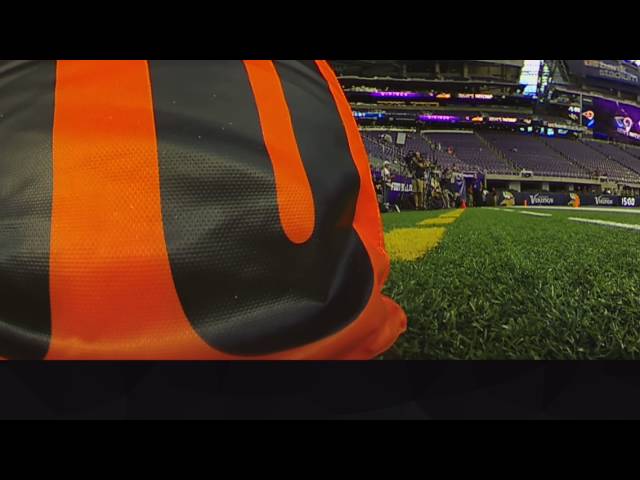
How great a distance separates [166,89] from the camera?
2.94ft

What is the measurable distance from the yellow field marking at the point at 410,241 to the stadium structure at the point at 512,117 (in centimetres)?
25

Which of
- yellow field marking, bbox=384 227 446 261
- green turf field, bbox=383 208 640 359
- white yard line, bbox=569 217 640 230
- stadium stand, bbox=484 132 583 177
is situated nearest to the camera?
green turf field, bbox=383 208 640 359

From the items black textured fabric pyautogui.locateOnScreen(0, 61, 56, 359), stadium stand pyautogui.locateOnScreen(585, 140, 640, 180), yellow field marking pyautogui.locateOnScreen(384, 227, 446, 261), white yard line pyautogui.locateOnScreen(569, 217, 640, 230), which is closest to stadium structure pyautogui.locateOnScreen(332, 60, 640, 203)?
stadium stand pyautogui.locateOnScreen(585, 140, 640, 180)

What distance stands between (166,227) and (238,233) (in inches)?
6.3

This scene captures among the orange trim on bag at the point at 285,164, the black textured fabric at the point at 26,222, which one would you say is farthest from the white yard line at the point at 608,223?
the black textured fabric at the point at 26,222

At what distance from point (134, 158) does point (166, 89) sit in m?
0.21

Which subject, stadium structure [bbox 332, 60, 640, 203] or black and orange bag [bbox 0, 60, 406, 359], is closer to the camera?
black and orange bag [bbox 0, 60, 406, 359]

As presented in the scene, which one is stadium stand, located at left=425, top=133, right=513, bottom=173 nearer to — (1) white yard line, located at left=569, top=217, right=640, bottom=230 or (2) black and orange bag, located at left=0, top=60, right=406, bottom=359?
(1) white yard line, located at left=569, top=217, right=640, bottom=230

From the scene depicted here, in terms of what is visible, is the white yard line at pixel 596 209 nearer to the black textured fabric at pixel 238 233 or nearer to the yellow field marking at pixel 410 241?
the yellow field marking at pixel 410 241

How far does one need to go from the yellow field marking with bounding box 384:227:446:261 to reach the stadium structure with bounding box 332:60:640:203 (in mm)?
249

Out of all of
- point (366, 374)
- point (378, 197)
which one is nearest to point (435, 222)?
point (378, 197)

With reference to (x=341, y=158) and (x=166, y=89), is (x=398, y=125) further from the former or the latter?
(x=166, y=89)

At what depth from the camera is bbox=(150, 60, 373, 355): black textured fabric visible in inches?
32.2

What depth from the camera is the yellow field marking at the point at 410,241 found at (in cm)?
113
